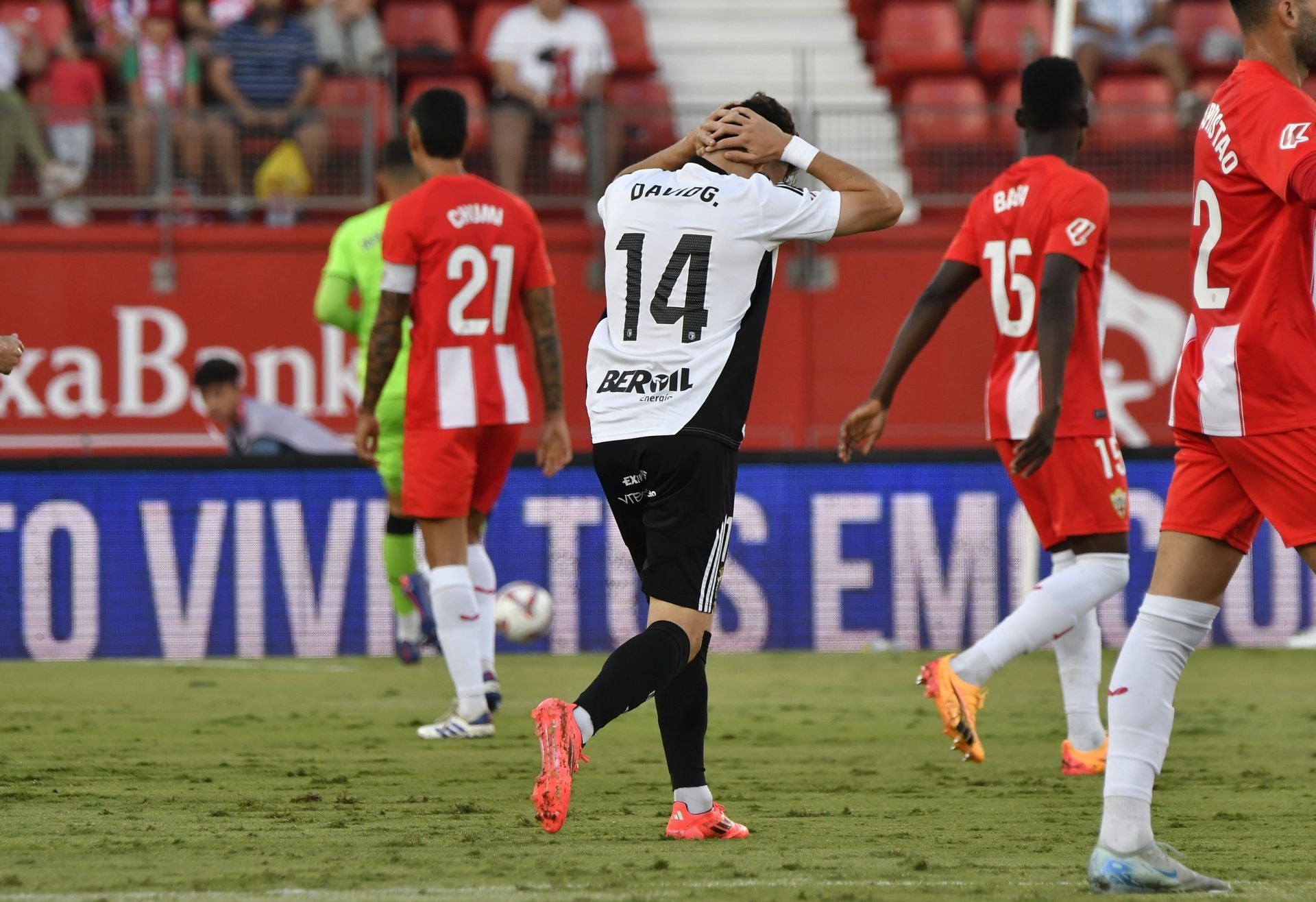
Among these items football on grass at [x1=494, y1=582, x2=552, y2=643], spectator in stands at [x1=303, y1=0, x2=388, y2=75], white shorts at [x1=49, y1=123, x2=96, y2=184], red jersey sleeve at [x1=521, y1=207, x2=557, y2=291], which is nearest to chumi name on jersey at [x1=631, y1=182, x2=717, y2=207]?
red jersey sleeve at [x1=521, y1=207, x2=557, y2=291]

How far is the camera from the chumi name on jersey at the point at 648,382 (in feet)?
16.4

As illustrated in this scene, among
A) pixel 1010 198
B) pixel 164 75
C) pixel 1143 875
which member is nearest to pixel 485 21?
pixel 164 75

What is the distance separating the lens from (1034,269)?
6.51 m

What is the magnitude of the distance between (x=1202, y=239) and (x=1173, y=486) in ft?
1.94

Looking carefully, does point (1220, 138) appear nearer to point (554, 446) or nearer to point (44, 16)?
point (554, 446)

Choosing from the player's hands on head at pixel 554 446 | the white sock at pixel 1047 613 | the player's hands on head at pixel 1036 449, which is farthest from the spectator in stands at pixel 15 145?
the player's hands on head at pixel 1036 449

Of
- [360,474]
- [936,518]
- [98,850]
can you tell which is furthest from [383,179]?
[98,850]

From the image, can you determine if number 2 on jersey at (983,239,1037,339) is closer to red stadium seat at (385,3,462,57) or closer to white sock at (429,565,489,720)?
white sock at (429,565,489,720)

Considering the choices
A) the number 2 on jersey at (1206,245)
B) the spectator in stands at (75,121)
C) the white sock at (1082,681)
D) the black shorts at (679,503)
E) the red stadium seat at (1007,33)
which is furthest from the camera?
the red stadium seat at (1007,33)

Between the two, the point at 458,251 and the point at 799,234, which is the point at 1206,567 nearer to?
the point at 799,234

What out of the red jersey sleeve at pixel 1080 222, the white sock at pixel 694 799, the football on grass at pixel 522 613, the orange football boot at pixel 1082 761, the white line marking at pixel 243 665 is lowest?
the white line marking at pixel 243 665

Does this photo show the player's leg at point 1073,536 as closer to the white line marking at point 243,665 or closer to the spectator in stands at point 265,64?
the white line marking at point 243,665

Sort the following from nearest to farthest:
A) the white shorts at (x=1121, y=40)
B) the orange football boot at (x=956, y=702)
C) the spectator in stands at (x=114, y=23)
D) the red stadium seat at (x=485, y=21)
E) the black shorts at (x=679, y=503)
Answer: the black shorts at (x=679, y=503), the orange football boot at (x=956, y=702), the spectator in stands at (x=114, y=23), the white shorts at (x=1121, y=40), the red stadium seat at (x=485, y=21)

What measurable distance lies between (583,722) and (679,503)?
0.68 metres
